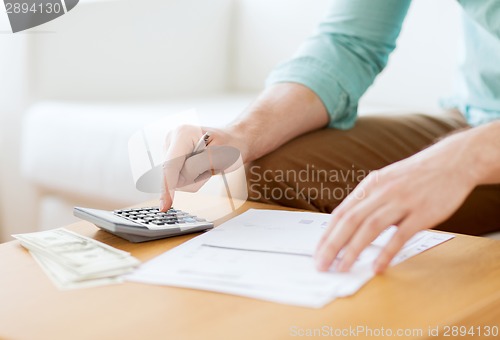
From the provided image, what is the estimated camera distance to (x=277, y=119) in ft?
3.53

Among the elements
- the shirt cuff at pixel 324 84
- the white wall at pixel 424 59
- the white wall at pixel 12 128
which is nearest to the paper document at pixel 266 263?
the shirt cuff at pixel 324 84

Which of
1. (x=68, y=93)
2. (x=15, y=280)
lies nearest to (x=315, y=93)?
(x=15, y=280)

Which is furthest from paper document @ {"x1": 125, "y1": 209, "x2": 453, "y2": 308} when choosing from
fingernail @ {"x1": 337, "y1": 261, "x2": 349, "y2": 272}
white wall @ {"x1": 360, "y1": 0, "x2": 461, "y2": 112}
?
white wall @ {"x1": 360, "y1": 0, "x2": 461, "y2": 112}

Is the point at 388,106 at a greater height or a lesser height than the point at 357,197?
lesser

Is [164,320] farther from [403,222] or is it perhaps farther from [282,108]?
[282,108]

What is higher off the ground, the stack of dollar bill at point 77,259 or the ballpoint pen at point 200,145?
the ballpoint pen at point 200,145

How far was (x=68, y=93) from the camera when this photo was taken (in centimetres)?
195

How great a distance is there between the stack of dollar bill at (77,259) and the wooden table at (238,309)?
2 cm

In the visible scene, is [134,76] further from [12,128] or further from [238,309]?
[238,309]

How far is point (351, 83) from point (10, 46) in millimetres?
1018

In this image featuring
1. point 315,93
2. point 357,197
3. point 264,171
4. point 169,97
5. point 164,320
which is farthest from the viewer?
point 169,97

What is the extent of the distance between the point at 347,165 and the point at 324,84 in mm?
138

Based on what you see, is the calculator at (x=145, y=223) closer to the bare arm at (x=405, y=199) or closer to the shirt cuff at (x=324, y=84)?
the bare arm at (x=405, y=199)

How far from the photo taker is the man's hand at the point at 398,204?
70 centimetres
